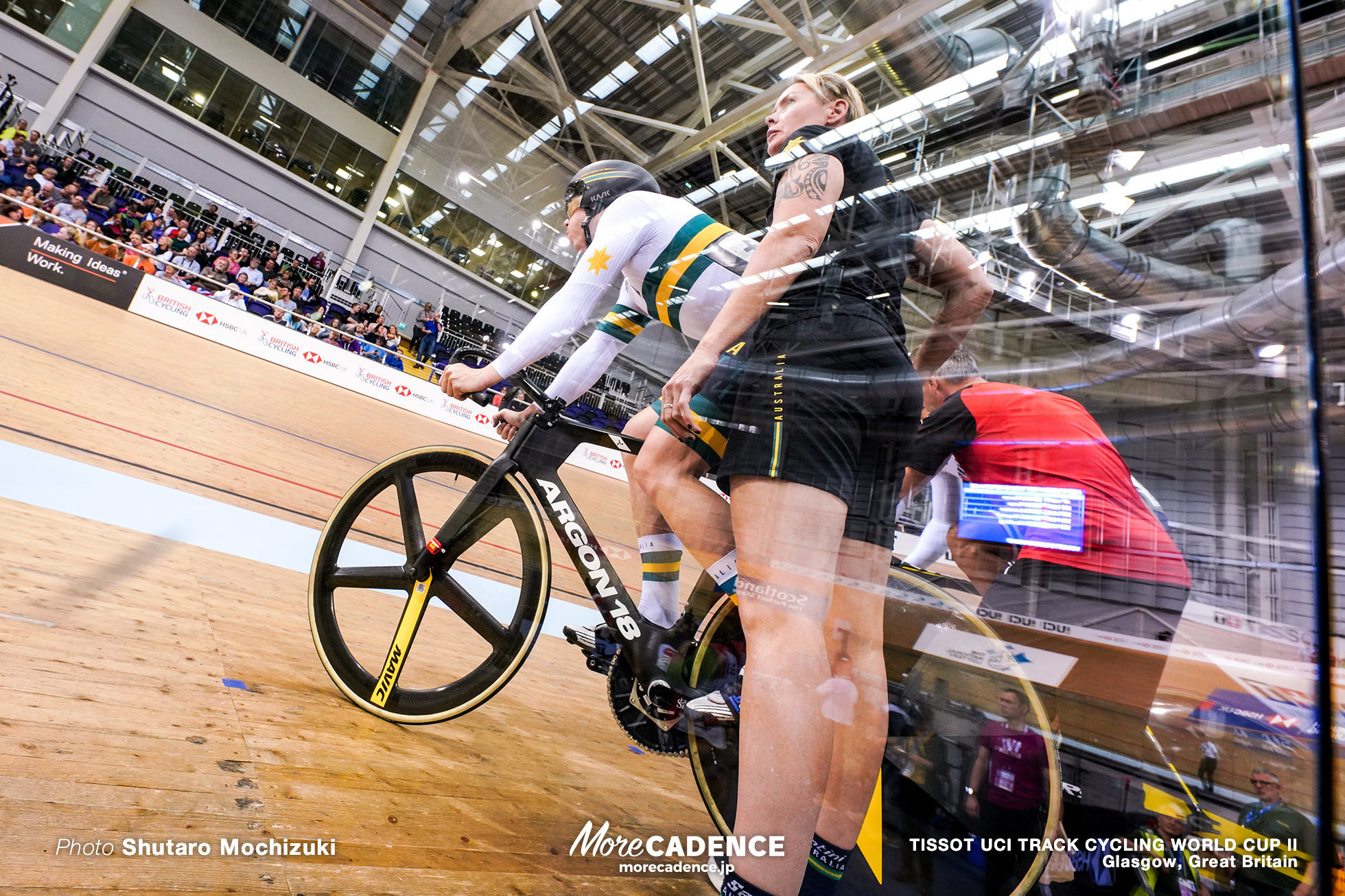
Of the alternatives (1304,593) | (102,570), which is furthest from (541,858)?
(102,570)

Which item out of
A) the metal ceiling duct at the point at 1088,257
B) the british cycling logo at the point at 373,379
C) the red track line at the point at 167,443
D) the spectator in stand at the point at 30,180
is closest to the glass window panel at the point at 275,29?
the british cycling logo at the point at 373,379

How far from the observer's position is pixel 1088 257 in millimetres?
546

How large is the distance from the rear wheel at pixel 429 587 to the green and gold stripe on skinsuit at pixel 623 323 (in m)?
0.37

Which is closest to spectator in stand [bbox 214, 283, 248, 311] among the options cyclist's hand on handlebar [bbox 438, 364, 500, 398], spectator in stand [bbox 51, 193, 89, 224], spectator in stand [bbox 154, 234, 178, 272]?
cyclist's hand on handlebar [bbox 438, 364, 500, 398]

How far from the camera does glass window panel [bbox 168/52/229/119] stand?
134 centimetres

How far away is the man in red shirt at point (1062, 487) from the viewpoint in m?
0.48

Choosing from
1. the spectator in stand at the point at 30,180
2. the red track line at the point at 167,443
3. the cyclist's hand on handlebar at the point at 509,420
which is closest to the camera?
the cyclist's hand on handlebar at the point at 509,420

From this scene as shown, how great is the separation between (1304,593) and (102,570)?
1691 mm

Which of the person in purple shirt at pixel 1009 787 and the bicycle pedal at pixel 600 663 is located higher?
the person in purple shirt at pixel 1009 787

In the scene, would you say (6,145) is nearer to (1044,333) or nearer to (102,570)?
(102,570)

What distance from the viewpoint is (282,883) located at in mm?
604

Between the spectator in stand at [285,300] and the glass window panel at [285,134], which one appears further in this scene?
the spectator in stand at [285,300]

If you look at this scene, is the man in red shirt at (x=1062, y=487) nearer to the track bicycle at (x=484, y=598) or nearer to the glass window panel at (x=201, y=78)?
the track bicycle at (x=484, y=598)

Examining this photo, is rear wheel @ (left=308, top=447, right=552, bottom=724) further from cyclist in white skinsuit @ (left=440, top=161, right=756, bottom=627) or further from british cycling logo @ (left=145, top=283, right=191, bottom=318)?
british cycling logo @ (left=145, top=283, right=191, bottom=318)
